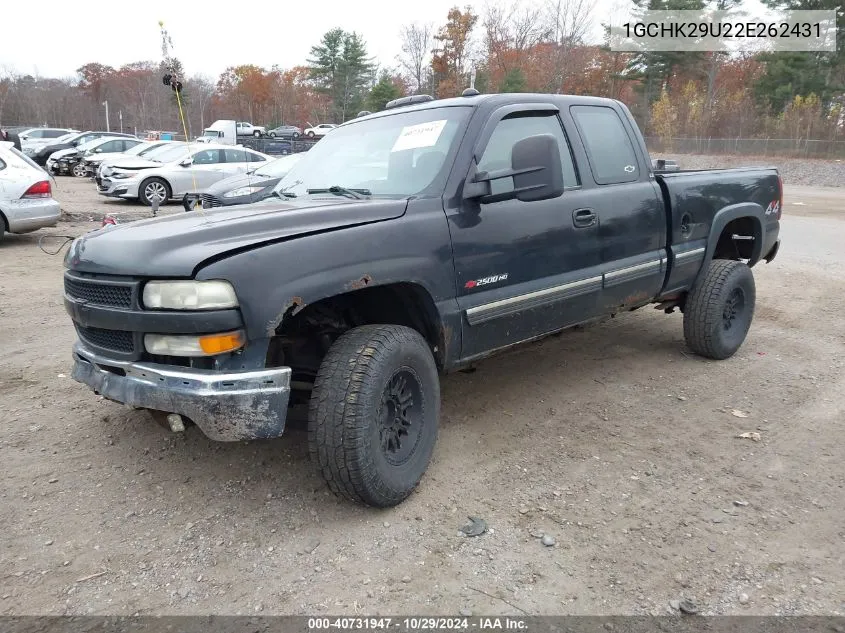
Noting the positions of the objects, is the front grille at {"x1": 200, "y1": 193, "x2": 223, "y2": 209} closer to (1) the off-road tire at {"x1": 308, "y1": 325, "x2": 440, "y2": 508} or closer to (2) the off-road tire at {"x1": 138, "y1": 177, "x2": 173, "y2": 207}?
(2) the off-road tire at {"x1": 138, "y1": 177, "x2": 173, "y2": 207}

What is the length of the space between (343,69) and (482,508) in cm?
6774

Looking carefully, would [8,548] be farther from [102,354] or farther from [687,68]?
[687,68]

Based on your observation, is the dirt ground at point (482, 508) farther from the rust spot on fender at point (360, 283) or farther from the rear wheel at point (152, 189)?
the rear wheel at point (152, 189)

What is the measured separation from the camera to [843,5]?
3547 centimetres

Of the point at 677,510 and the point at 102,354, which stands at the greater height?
the point at 102,354

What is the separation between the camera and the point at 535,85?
4141cm

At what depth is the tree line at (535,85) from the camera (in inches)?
1522

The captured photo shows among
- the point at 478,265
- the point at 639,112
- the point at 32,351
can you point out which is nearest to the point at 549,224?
the point at 478,265

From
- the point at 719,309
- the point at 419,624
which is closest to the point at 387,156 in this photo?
the point at 419,624

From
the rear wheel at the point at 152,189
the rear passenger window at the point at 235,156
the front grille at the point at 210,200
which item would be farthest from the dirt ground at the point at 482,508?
the rear passenger window at the point at 235,156

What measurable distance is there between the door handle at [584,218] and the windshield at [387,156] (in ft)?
2.89

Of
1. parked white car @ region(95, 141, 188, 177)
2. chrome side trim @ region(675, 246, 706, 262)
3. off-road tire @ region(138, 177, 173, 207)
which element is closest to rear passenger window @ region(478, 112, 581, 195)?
chrome side trim @ region(675, 246, 706, 262)

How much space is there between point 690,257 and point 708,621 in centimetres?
302

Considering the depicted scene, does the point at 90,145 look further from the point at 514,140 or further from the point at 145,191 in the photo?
the point at 514,140
